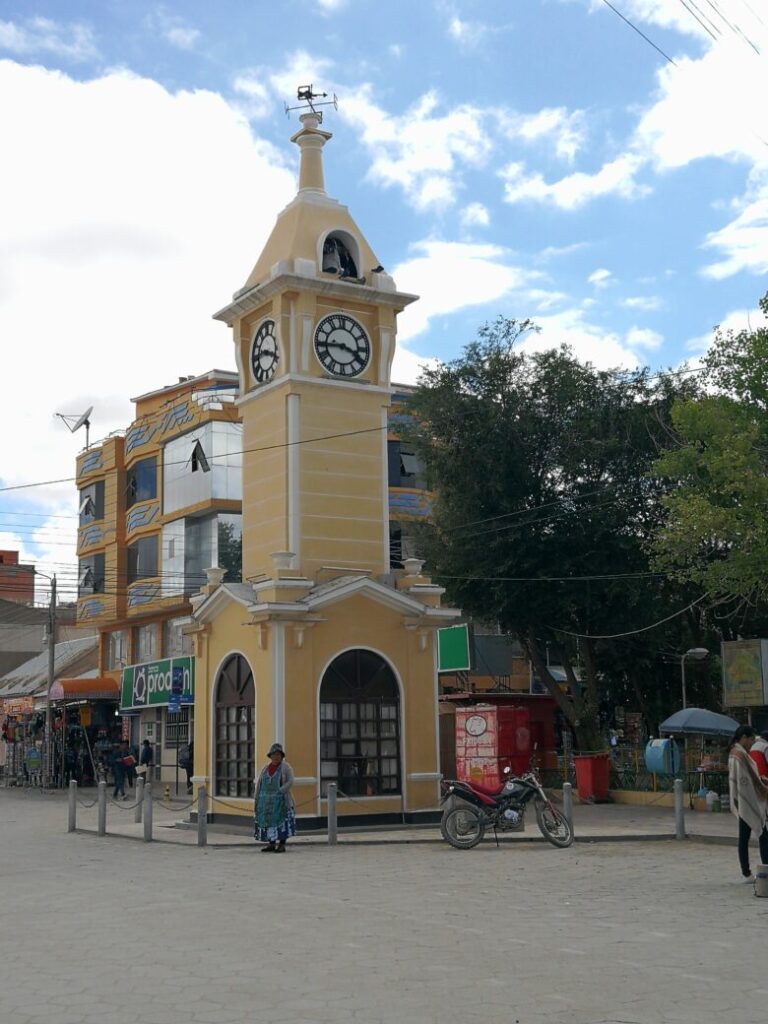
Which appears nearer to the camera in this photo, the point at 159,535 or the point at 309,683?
the point at 309,683

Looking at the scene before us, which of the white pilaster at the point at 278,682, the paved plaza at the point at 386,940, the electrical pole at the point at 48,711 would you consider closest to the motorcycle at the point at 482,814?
the paved plaza at the point at 386,940

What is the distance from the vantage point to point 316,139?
92.4 feet

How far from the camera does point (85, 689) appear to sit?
46.4 metres

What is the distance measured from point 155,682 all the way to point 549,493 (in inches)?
674

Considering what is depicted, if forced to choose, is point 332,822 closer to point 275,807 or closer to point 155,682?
point 275,807

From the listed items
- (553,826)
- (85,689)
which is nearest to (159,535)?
(85,689)

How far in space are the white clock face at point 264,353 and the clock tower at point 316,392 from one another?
2cm

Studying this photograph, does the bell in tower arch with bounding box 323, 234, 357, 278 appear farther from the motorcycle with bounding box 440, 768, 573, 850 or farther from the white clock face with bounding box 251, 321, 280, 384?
the motorcycle with bounding box 440, 768, 573, 850

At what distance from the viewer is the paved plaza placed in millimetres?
7945

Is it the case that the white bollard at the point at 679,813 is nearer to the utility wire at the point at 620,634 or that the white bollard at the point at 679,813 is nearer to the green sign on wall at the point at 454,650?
the utility wire at the point at 620,634

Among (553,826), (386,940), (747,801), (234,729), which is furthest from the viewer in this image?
(234,729)

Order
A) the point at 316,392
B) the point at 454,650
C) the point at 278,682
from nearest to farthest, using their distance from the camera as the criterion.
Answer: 1. the point at 278,682
2. the point at 316,392
3. the point at 454,650

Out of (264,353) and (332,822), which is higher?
(264,353)

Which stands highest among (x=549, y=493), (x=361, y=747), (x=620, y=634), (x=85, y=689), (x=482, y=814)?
(x=549, y=493)
